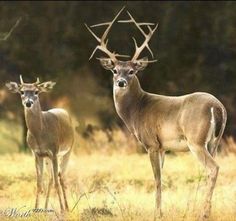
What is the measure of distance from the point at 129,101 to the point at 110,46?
Answer: 1081cm

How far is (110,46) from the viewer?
78.0 ft

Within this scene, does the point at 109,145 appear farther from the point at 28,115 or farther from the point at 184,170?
the point at 28,115

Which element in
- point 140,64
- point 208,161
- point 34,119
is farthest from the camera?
point 34,119

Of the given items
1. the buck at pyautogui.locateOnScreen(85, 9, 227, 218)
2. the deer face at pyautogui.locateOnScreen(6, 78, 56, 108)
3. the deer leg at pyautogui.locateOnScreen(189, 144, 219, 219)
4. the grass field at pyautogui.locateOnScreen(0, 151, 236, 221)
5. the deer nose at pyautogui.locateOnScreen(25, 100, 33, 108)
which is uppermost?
the deer face at pyautogui.locateOnScreen(6, 78, 56, 108)

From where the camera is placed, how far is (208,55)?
24.2m

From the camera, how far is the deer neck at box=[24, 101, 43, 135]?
42.4ft

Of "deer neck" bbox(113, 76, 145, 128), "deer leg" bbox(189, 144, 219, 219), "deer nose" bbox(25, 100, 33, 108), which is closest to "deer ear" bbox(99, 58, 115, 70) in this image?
"deer neck" bbox(113, 76, 145, 128)

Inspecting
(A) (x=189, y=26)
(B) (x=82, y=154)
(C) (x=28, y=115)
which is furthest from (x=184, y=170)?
(A) (x=189, y=26)

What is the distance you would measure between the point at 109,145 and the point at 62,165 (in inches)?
318

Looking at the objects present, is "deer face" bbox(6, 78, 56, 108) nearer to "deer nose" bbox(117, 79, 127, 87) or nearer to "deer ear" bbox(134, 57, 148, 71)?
"deer nose" bbox(117, 79, 127, 87)

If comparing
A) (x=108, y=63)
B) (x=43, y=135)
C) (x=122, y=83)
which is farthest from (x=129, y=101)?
(x=43, y=135)

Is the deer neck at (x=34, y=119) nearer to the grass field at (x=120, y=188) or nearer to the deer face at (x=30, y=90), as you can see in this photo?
the deer face at (x=30, y=90)

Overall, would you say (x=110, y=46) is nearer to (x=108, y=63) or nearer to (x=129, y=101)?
(x=129, y=101)

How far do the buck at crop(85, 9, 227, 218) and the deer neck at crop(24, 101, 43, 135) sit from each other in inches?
38.6
